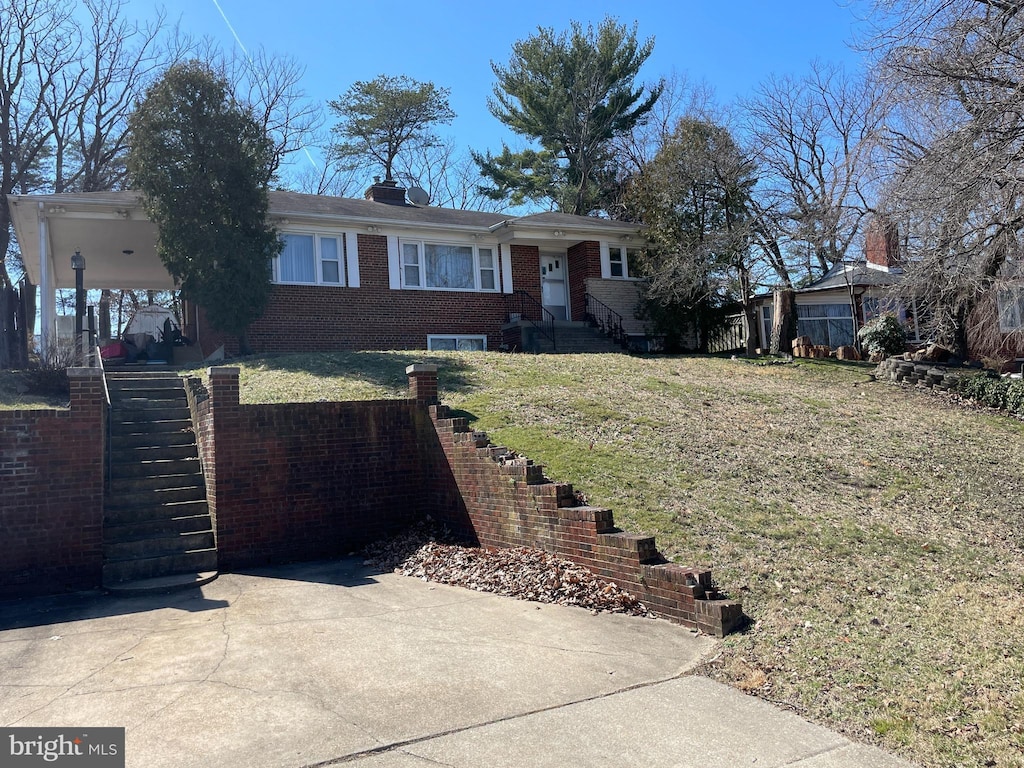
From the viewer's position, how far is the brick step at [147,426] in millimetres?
10492

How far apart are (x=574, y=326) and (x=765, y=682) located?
16.7 metres

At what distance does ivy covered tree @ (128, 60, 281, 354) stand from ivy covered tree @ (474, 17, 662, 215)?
21441 mm

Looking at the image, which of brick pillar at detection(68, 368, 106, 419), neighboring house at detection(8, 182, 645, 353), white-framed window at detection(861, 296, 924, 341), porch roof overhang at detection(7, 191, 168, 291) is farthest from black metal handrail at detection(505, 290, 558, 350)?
brick pillar at detection(68, 368, 106, 419)

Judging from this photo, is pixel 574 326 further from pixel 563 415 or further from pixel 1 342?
pixel 1 342

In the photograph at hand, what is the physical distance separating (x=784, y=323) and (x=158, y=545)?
17.4m

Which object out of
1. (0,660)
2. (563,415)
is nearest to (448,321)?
(563,415)

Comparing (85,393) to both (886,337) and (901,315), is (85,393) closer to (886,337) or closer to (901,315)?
(886,337)

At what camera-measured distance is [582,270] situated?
22844 mm

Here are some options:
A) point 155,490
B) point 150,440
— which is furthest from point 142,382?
point 155,490

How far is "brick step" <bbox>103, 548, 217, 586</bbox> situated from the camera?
827 centimetres

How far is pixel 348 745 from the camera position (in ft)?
14.3

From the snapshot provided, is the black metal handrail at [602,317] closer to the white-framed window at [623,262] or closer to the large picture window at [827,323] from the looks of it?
the white-framed window at [623,262]

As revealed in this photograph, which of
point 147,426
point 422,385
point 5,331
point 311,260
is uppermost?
point 311,260

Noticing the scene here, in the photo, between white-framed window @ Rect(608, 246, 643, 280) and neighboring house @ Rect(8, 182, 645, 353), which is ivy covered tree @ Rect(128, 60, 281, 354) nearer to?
neighboring house @ Rect(8, 182, 645, 353)
